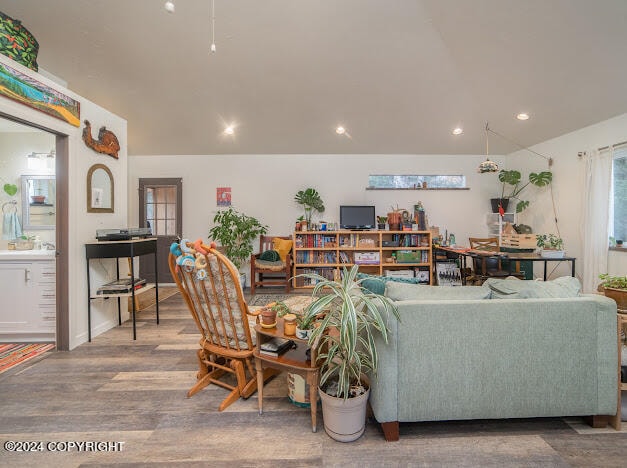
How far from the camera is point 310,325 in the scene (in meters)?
1.64

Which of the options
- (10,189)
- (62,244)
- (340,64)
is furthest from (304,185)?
(10,189)

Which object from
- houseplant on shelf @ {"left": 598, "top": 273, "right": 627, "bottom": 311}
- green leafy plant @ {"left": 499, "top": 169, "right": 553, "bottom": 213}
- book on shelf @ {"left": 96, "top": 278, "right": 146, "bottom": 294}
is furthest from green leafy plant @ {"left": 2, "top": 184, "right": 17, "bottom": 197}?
green leafy plant @ {"left": 499, "top": 169, "right": 553, "bottom": 213}

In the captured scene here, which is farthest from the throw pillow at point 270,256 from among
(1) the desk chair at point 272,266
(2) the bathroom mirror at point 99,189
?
(2) the bathroom mirror at point 99,189

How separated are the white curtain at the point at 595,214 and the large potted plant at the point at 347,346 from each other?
3995 mm

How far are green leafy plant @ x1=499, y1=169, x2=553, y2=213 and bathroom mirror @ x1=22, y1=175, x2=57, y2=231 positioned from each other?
6637 mm

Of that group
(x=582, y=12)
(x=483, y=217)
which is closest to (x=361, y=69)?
(x=582, y=12)

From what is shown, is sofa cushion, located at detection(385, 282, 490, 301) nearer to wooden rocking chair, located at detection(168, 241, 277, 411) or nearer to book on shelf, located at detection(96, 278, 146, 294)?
wooden rocking chair, located at detection(168, 241, 277, 411)

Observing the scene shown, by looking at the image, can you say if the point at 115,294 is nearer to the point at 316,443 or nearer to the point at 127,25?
the point at 316,443

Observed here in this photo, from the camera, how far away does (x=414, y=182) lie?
17.9ft

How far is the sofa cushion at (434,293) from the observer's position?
158 cm

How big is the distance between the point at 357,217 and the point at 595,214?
327cm

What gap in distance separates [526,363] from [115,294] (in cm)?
339

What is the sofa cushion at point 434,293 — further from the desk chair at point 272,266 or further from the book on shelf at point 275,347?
the desk chair at point 272,266

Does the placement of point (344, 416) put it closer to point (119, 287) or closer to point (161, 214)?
point (119, 287)
